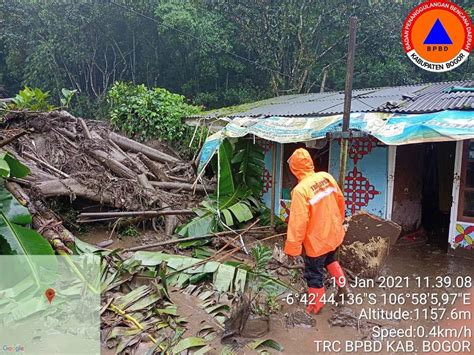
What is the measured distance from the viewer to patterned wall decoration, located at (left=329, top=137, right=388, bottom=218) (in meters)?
7.18

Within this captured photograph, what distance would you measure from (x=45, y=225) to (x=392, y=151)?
568cm

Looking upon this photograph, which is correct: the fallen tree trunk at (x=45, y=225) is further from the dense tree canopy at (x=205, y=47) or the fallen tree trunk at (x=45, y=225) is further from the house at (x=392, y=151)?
the dense tree canopy at (x=205, y=47)

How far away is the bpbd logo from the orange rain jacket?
379 centimetres

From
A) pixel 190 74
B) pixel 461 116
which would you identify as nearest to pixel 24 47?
pixel 190 74

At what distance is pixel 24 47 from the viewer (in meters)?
22.2

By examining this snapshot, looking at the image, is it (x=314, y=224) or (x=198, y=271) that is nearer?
(x=314, y=224)

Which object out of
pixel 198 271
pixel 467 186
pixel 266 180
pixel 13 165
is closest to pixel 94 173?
pixel 13 165

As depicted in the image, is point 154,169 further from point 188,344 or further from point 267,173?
point 188,344

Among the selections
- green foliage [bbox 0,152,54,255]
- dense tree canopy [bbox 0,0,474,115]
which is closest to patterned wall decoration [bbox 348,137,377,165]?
green foliage [bbox 0,152,54,255]

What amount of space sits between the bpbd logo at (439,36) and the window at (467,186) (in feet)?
4.96

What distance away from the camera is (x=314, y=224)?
161 inches

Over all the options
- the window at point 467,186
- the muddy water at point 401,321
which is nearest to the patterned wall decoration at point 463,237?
the window at point 467,186

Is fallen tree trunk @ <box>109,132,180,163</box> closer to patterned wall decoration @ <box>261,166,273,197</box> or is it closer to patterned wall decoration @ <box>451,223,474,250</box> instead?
patterned wall decoration @ <box>261,166,273,197</box>

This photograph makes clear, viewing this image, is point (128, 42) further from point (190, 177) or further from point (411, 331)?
point (411, 331)
